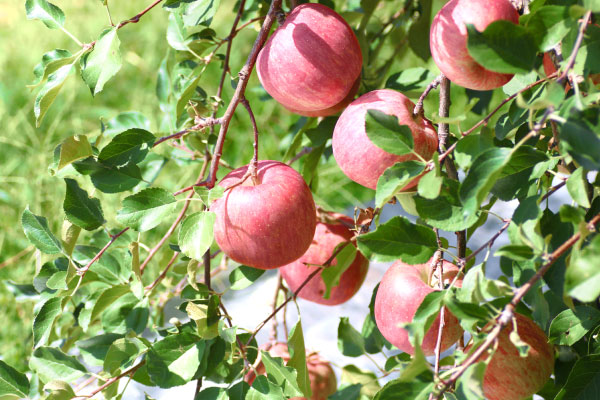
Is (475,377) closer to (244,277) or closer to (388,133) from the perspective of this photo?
(388,133)

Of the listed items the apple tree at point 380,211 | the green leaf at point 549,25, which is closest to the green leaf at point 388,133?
the apple tree at point 380,211

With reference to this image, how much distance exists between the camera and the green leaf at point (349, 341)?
692 millimetres

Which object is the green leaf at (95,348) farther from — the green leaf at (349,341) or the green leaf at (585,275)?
the green leaf at (585,275)

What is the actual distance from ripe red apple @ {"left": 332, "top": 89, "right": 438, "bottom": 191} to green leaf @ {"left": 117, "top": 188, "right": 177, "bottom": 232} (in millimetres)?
155

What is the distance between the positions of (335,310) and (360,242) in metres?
0.70

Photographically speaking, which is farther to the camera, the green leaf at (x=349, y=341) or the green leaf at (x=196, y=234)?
the green leaf at (x=349, y=341)

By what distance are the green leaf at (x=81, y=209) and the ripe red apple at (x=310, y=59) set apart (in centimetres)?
20

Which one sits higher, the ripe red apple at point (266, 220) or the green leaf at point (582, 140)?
the green leaf at point (582, 140)

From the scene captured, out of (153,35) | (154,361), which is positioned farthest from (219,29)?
(154,361)

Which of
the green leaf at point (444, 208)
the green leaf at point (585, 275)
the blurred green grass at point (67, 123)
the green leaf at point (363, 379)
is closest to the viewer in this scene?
the green leaf at point (585, 275)

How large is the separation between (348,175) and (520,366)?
0.71 ft

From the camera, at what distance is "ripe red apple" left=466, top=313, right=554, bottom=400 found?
519 mm

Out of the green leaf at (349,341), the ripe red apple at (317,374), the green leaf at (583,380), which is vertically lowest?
the ripe red apple at (317,374)

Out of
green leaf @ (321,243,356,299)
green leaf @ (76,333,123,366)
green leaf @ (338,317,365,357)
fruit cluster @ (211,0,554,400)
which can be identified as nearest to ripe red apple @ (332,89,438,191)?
fruit cluster @ (211,0,554,400)
